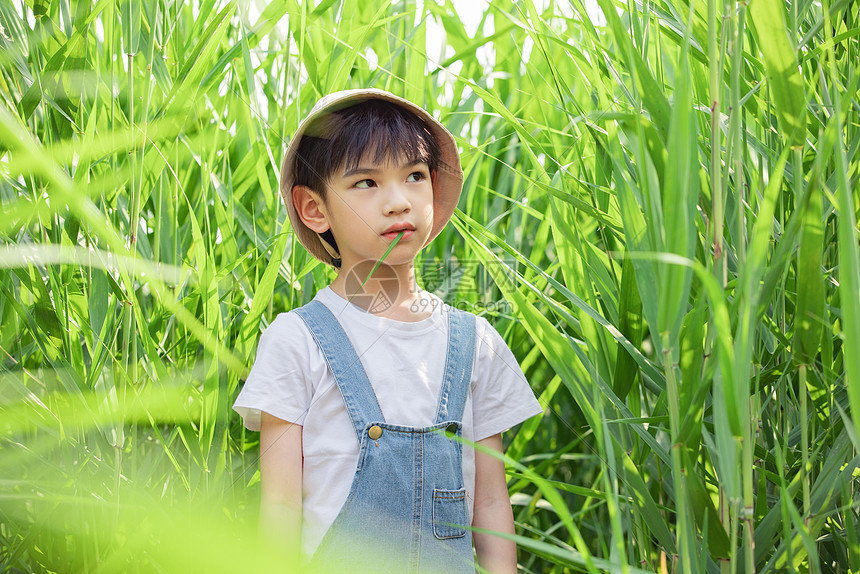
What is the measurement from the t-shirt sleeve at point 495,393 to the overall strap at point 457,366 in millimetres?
15

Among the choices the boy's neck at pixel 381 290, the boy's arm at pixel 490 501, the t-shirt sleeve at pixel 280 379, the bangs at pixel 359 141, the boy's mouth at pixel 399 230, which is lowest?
the boy's arm at pixel 490 501

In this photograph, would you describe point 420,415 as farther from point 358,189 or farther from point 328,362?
point 358,189

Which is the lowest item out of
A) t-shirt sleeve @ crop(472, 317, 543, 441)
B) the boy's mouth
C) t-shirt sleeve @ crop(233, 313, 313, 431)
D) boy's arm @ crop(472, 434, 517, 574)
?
boy's arm @ crop(472, 434, 517, 574)

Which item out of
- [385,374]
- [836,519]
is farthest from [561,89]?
[836,519]

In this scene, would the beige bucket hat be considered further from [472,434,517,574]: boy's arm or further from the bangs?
[472,434,517,574]: boy's arm

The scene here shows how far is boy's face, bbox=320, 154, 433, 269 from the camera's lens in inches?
27.1

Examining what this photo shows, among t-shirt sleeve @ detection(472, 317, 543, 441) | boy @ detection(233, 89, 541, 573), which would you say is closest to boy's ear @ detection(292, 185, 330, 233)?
boy @ detection(233, 89, 541, 573)

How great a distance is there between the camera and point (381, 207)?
0.69 metres

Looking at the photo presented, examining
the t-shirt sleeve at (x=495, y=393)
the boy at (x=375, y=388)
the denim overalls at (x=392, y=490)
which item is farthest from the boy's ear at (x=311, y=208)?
the t-shirt sleeve at (x=495, y=393)

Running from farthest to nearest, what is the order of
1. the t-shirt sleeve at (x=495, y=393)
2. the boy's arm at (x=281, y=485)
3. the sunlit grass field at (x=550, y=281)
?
the t-shirt sleeve at (x=495, y=393) < the boy's arm at (x=281, y=485) < the sunlit grass field at (x=550, y=281)

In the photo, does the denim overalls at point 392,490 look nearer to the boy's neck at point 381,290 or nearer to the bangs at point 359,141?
the boy's neck at point 381,290

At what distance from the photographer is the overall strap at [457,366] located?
717mm

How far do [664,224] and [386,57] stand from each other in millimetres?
779

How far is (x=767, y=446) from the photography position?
68 cm
